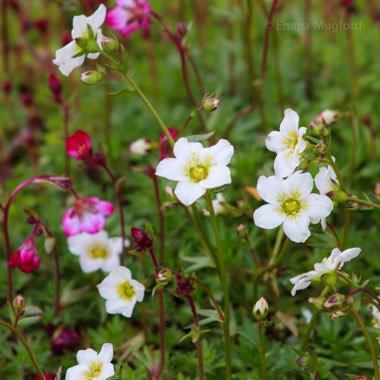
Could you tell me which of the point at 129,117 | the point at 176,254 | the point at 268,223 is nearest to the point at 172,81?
the point at 129,117

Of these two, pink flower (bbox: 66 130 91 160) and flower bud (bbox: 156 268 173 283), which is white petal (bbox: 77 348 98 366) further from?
pink flower (bbox: 66 130 91 160)

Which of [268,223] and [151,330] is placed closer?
[268,223]

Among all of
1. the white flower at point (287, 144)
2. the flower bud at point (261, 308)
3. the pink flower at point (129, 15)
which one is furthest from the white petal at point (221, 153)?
the pink flower at point (129, 15)

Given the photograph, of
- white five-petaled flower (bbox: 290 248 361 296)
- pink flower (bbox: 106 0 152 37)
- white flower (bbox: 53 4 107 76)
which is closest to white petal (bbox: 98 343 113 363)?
white five-petaled flower (bbox: 290 248 361 296)

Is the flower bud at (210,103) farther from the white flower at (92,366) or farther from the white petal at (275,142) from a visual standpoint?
the white flower at (92,366)

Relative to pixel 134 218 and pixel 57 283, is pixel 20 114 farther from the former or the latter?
A: pixel 57 283

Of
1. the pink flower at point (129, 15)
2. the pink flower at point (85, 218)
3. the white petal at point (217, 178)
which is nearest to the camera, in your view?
the white petal at point (217, 178)

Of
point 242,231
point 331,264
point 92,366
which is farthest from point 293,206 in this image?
point 92,366
